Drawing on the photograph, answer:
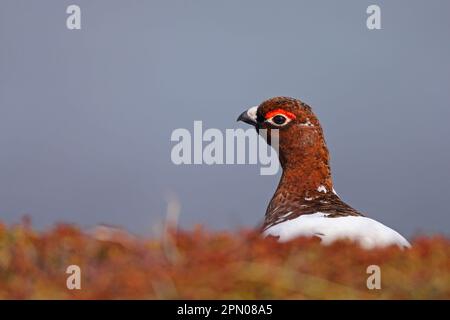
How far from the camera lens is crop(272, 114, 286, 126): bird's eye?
10.0m

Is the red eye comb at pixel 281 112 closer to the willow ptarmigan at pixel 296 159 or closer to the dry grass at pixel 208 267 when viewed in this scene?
the willow ptarmigan at pixel 296 159

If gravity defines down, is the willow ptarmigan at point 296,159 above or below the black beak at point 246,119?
below

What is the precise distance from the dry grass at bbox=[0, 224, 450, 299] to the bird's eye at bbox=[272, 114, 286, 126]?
402 centimetres

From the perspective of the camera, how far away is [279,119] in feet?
33.0

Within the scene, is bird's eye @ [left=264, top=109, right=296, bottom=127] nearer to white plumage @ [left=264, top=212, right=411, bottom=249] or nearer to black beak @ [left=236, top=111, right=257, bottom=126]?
black beak @ [left=236, top=111, right=257, bottom=126]

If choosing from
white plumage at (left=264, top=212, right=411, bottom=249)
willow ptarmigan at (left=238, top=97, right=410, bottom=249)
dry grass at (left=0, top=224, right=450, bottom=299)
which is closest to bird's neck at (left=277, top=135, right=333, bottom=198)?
willow ptarmigan at (left=238, top=97, right=410, bottom=249)

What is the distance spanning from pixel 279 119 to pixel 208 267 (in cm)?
519

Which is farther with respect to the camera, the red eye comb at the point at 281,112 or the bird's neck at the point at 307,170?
the red eye comb at the point at 281,112

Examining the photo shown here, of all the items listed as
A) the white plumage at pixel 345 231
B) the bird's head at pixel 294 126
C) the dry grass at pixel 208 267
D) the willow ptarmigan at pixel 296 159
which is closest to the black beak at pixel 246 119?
the willow ptarmigan at pixel 296 159

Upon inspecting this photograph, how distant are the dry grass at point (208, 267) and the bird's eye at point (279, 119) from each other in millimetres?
4018

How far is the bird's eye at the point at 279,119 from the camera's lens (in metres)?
10.0

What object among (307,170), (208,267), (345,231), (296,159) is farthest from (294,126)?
(208,267)
